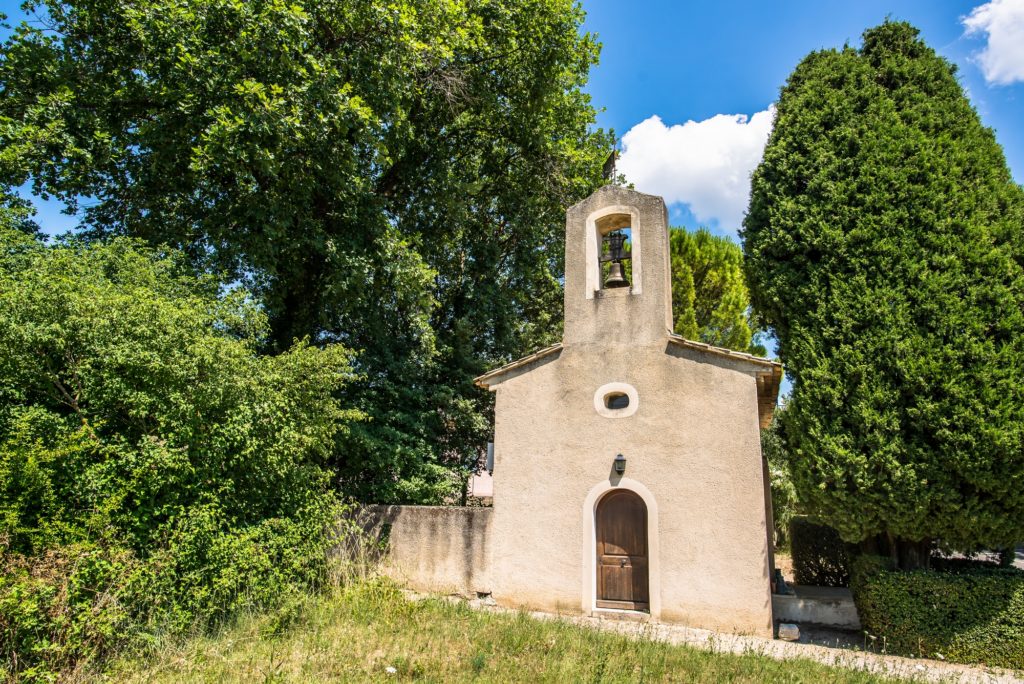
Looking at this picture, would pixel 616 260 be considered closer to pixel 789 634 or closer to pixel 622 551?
pixel 622 551

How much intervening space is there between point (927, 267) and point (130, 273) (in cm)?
1237

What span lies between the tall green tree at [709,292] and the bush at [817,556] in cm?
714

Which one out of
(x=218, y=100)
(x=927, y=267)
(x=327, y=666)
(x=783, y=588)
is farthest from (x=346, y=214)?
(x=783, y=588)

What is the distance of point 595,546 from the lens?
32.5ft

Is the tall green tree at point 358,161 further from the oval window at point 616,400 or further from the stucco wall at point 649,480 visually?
the oval window at point 616,400

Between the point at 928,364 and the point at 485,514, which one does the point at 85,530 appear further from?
the point at 928,364

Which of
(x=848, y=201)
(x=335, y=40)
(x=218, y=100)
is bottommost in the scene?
(x=848, y=201)

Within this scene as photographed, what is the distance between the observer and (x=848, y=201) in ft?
31.1

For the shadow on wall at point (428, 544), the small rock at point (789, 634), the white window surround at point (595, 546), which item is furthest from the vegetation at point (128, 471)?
the small rock at point (789, 634)

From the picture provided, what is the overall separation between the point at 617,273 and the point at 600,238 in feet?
3.44

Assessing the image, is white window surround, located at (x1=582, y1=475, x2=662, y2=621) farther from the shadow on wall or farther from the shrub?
the shrub

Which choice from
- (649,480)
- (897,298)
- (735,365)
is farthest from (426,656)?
(897,298)

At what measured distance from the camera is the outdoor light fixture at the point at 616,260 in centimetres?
1092

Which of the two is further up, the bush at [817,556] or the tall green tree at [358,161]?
the tall green tree at [358,161]
